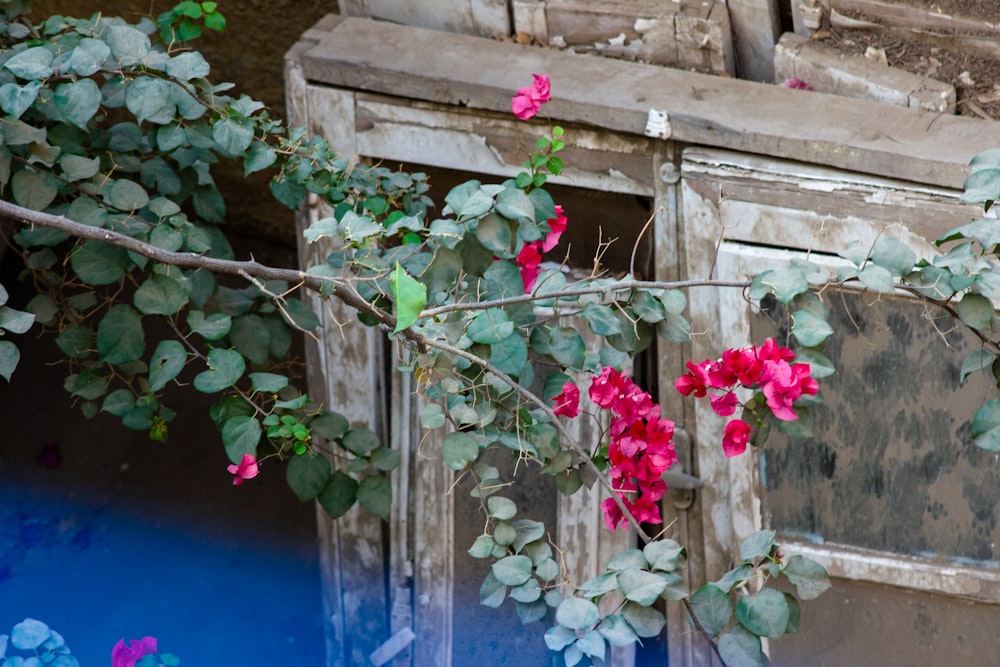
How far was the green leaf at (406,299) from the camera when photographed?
121cm

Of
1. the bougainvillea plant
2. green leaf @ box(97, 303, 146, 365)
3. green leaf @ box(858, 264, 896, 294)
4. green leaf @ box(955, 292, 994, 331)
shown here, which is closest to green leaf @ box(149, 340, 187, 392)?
the bougainvillea plant

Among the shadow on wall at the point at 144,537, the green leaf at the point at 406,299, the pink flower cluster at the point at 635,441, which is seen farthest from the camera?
the shadow on wall at the point at 144,537

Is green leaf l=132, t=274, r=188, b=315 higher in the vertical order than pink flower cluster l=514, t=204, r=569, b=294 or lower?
lower

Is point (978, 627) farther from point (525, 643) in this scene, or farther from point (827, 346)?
point (525, 643)

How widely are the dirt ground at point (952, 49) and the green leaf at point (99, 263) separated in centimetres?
128

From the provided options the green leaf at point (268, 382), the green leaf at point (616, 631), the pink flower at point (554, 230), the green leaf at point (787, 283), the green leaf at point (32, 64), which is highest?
the green leaf at point (32, 64)

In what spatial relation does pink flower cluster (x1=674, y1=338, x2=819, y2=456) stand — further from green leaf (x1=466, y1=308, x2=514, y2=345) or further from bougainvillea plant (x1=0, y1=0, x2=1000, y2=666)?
green leaf (x1=466, y1=308, x2=514, y2=345)

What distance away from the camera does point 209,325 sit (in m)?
1.78

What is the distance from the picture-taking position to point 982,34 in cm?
186

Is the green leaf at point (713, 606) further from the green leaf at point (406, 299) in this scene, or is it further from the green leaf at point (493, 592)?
the green leaf at point (406, 299)

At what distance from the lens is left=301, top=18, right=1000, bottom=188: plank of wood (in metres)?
1.78

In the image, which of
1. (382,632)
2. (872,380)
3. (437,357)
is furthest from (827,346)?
(382,632)

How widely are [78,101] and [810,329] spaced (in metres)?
1.10

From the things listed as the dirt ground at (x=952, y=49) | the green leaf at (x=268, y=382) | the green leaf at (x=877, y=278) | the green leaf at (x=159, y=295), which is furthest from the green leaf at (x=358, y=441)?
the dirt ground at (x=952, y=49)
